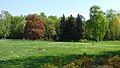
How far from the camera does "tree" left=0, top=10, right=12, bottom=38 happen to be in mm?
140462

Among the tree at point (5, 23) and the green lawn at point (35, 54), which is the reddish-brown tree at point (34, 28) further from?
the green lawn at point (35, 54)

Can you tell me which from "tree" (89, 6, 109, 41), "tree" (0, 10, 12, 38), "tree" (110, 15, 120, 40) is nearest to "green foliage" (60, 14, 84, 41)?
"tree" (89, 6, 109, 41)

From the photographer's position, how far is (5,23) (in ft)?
484

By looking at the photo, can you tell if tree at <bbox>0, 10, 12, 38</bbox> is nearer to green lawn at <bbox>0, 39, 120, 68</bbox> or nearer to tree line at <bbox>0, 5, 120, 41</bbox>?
tree line at <bbox>0, 5, 120, 41</bbox>

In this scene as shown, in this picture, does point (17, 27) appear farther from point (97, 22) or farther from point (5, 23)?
point (97, 22)

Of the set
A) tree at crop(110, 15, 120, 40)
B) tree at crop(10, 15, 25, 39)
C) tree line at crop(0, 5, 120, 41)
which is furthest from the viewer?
tree at crop(10, 15, 25, 39)

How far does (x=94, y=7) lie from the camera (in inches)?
4400

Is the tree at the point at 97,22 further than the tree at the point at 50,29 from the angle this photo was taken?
No

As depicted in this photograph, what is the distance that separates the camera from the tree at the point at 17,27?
139m

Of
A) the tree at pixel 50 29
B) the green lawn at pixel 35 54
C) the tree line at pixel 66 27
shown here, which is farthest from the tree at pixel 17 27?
the green lawn at pixel 35 54

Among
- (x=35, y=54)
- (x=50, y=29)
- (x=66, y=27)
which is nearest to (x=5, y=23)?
(x=50, y=29)

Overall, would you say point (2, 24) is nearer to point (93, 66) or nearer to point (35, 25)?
point (35, 25)

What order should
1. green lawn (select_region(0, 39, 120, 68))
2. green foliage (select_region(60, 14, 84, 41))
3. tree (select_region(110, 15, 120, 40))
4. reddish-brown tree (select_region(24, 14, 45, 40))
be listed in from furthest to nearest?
1. tree (select_region(110, 15, 120, 40))
2. reddish-brown tree (select_region(24, 14, 45, 40))
3. green foliage (select_region(60, 14, 84, 41))
4. green lawn (select_region(0, 39, 120, 68))

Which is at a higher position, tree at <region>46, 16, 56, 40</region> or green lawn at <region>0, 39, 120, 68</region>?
tree at <region>46, 16, 56, 40</region>
